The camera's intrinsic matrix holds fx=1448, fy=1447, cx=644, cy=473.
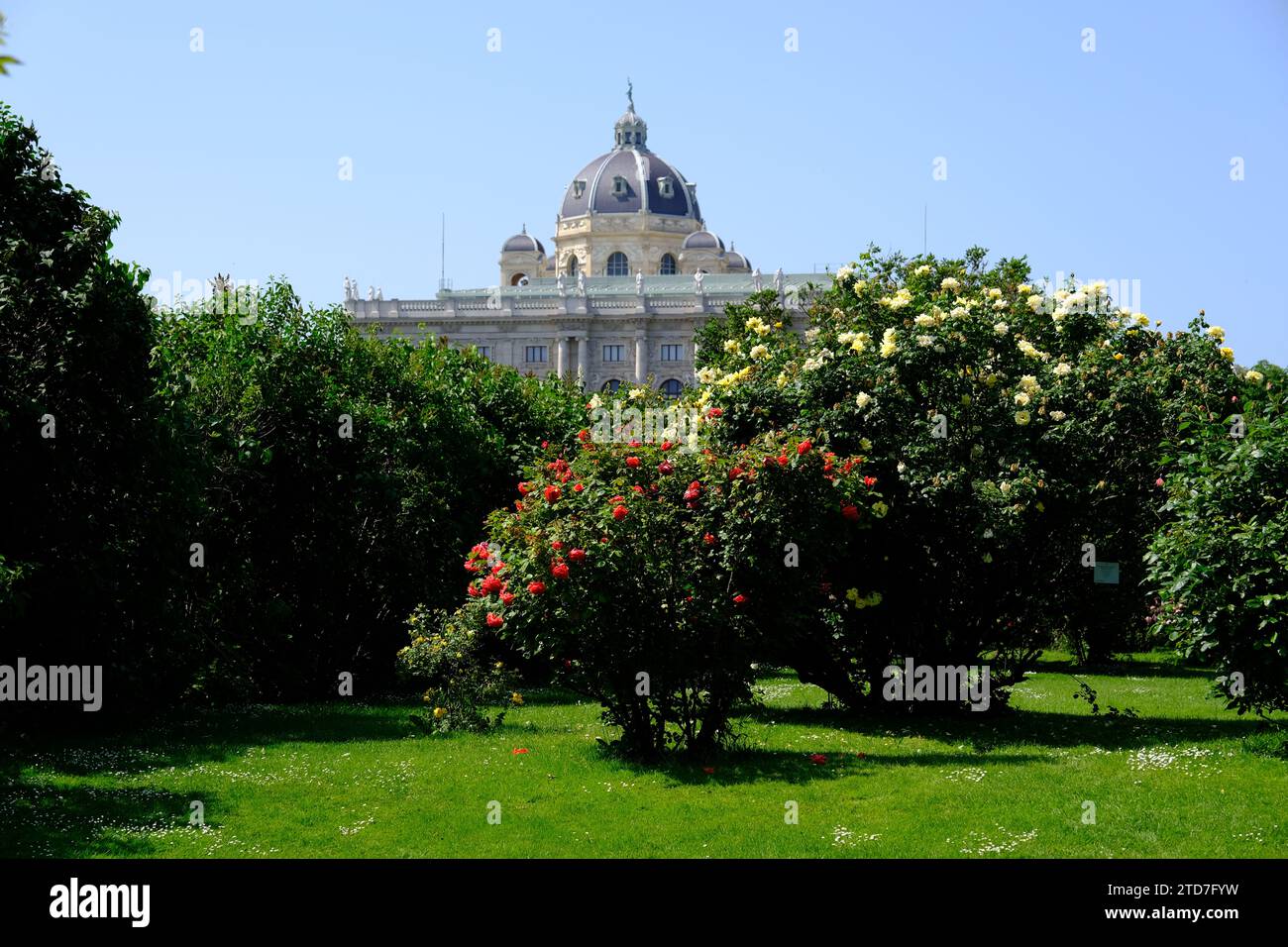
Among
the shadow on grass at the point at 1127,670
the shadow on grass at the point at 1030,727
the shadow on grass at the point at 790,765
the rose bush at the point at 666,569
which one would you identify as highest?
the rose bush at the point at 666,569

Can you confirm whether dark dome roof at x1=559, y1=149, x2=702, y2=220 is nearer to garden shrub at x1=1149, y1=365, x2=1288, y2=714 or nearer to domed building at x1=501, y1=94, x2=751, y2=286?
domed building at x1=501, y1=94, x2=751, y2=286

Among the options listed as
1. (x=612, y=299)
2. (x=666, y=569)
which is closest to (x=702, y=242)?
(x=612, y=299)

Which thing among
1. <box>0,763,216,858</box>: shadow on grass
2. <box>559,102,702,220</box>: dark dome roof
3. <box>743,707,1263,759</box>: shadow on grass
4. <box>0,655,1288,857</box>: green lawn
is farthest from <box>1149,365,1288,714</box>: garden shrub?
<box>559,102,702,220</box>: dark dome roof

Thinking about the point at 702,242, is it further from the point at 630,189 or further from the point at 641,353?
Result: the point at 641,353

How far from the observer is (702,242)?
12444 centimetres

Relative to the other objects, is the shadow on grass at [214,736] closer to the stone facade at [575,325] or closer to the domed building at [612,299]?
the domed building at [612,299]

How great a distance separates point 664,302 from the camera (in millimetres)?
111125

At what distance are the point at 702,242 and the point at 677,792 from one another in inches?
4488

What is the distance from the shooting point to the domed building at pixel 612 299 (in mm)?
109812

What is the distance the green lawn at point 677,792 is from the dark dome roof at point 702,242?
108480mm

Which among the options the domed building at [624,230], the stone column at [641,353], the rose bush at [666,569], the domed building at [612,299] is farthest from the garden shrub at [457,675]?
the domed building at [624,230]

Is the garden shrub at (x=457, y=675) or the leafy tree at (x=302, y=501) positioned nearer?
the garden shrub at (x=457, y=675)
